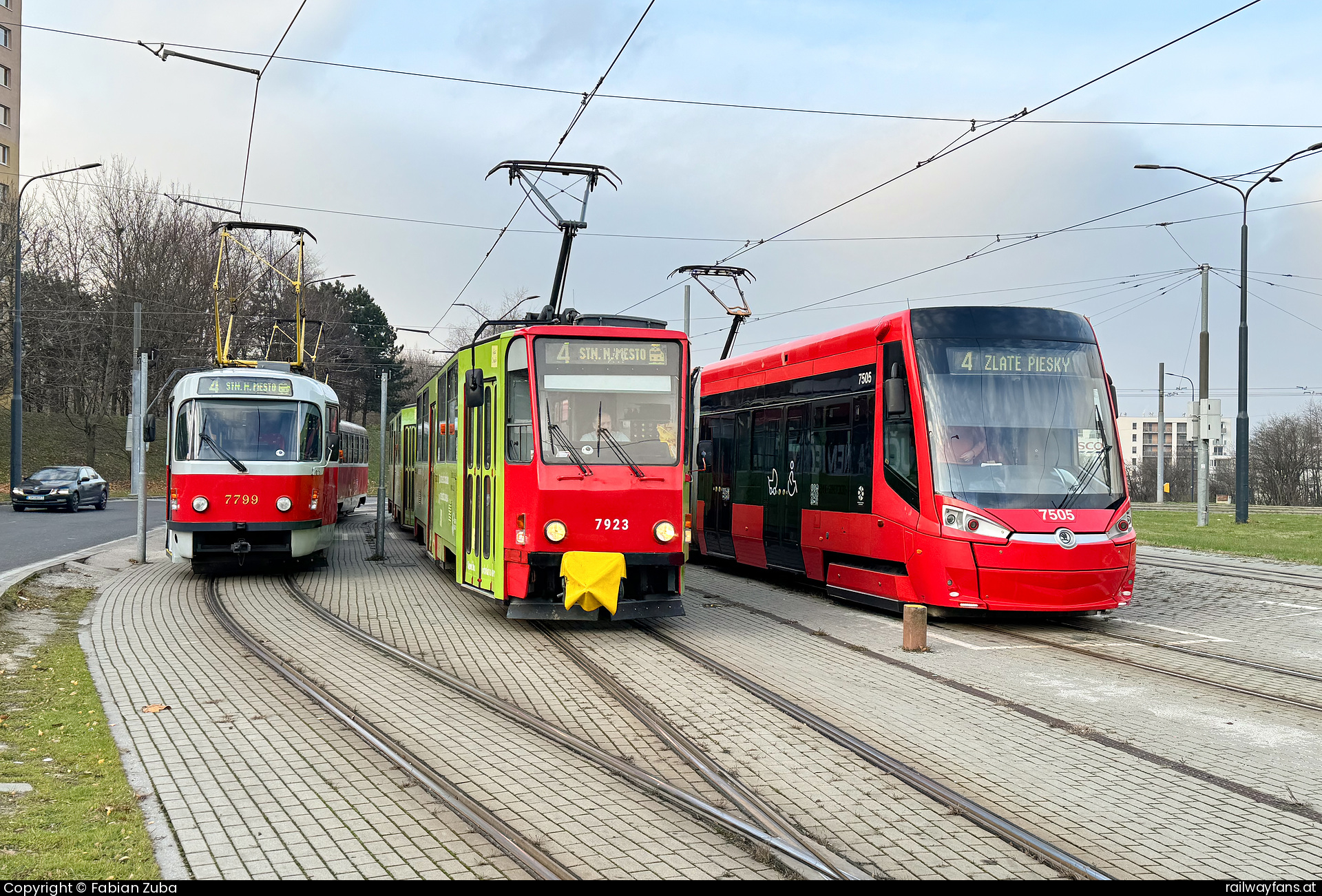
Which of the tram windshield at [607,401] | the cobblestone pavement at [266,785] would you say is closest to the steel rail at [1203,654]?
the tram windshield at [607,401]

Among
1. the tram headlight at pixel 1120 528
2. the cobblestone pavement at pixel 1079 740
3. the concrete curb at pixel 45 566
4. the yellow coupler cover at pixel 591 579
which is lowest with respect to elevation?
the cobblestone pavement at pixel 1079 740

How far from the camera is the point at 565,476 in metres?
Answer: 10.8

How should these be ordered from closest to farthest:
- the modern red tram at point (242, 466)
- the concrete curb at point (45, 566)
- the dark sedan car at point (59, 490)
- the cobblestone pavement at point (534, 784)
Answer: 1. the cobblestone pavement at point (534, 784)
2. the concrete curb at point (45, 566)
3. the modern red tram at point (242, 466)
4. the dark sedan car at point (59, 490)

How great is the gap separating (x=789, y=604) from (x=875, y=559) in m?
1.68

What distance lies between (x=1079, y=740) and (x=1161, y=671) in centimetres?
286

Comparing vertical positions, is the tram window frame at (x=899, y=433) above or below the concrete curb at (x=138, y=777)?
above

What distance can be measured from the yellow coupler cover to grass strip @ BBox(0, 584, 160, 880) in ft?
13.8

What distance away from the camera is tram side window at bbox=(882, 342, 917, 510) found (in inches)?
461

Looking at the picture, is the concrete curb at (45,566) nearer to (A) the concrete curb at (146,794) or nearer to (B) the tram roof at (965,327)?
(A) the concrete curb at (146,794)

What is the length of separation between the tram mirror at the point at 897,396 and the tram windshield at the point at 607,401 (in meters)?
2.32

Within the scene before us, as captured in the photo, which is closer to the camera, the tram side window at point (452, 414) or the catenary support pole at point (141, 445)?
the tram side window at point (452, 414)

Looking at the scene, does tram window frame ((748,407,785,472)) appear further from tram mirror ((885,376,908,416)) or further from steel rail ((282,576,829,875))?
steel rail ((282,576,829,875))

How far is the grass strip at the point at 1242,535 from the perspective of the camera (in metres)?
20.6
